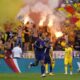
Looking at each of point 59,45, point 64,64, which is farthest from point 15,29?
A: point 64,64

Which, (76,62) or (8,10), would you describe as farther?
(8,10)

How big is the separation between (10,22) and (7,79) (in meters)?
10.7

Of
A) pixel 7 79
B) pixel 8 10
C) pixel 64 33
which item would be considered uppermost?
pixel 8 10

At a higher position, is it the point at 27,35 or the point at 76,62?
the point at 27,35

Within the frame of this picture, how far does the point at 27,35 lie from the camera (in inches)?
1131

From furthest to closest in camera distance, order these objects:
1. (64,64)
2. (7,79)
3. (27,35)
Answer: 1. (27,35)
2. (64,64)
3. (7,79)

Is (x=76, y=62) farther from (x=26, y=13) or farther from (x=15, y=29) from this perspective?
(x=26, y=13)

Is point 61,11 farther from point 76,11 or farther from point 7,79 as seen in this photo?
point 7,79

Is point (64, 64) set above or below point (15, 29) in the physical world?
below

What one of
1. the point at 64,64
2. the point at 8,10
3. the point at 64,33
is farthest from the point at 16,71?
the point at 8,10

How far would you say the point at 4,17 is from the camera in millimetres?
31484

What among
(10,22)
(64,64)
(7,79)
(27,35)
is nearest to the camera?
(7,79)

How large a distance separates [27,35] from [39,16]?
170 inches

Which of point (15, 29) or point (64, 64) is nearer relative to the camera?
point (64, 64)
